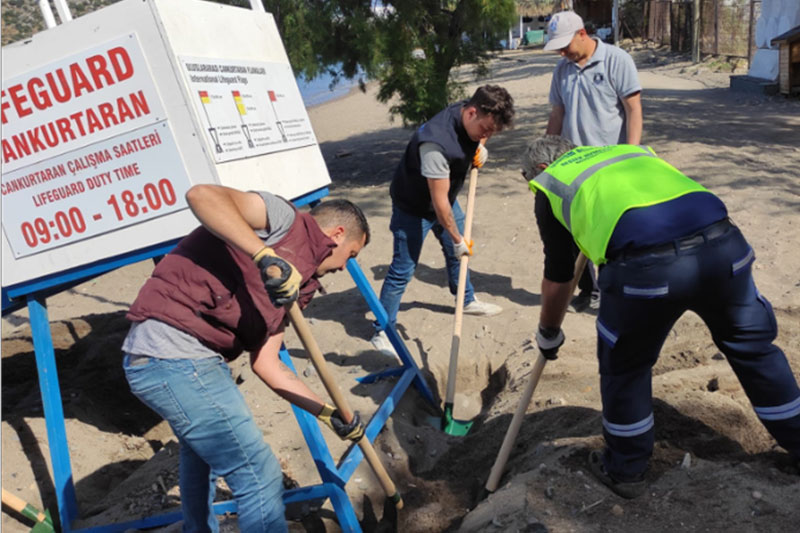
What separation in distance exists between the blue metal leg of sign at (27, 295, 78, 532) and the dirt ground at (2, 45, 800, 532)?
0.15 m

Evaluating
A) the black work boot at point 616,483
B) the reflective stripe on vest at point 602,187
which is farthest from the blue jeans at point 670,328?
the reflective stripe on vest at point 602,187

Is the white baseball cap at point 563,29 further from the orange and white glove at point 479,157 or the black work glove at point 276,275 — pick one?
the black work glove at point 276,275

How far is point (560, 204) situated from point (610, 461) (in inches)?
42.7

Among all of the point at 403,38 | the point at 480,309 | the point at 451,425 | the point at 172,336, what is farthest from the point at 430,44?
the point at 172,336

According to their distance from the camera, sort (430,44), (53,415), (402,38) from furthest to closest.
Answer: (430,44) → (402,38) → (53,415)

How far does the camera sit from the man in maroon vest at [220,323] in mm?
2492

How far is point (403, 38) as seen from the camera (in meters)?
8.67

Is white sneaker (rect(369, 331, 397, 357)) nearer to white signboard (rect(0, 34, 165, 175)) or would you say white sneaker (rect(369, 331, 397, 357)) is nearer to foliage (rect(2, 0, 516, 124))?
white signboard (rect(0, 34, 165, 175))

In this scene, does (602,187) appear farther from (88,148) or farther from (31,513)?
(31,513)

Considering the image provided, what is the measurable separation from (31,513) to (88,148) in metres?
1.90

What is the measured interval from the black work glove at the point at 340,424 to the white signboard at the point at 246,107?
1.28m

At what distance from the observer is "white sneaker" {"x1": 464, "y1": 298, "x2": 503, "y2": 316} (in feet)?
17.7

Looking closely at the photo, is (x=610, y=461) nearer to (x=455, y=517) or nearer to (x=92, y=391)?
(x=455, y=517)

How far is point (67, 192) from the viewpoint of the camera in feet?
11.1
